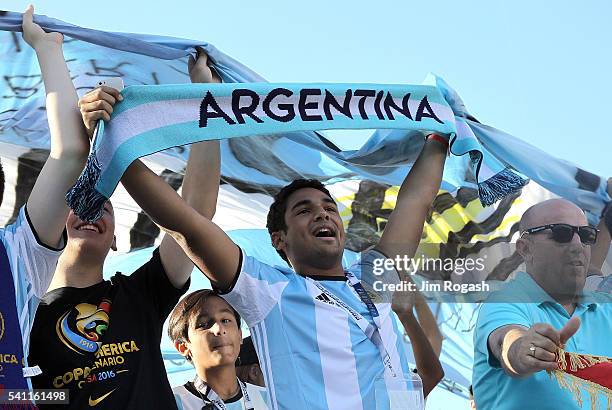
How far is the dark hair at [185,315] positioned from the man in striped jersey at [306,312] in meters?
1.21

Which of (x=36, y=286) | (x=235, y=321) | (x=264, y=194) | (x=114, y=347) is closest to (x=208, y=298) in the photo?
(x=235, y=321)

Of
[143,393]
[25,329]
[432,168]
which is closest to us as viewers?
[25,329]

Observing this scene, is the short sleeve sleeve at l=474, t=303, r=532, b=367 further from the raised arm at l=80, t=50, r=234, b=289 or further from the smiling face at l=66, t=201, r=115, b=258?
the smiling face at l=66, t=201, r=115, b=258

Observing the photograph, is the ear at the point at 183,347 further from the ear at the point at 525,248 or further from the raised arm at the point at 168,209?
the ear at the point at 525,248

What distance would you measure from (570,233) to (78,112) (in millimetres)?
2303

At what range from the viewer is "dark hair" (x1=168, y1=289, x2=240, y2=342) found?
517 centimetres

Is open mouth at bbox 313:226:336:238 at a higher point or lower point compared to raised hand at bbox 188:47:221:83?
lower

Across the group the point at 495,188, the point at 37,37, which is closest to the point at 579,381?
the point at 495,188

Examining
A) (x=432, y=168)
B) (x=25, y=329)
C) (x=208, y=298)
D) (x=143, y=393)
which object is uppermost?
(x=432, y=168)

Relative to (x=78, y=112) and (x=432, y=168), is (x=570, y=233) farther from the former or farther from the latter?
(x=78, y=112)

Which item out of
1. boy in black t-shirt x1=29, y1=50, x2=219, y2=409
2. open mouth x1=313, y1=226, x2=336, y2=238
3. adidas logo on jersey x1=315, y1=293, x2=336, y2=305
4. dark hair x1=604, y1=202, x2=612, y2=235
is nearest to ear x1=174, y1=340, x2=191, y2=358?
boy in black t-shirt x1=29, y1=50, x2=219, y2=409

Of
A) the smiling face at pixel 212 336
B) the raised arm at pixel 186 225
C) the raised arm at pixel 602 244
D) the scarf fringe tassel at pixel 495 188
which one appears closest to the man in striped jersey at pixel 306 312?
the raised arm at pixel 186 225

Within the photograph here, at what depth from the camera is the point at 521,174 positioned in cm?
516

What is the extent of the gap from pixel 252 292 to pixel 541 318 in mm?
1361
